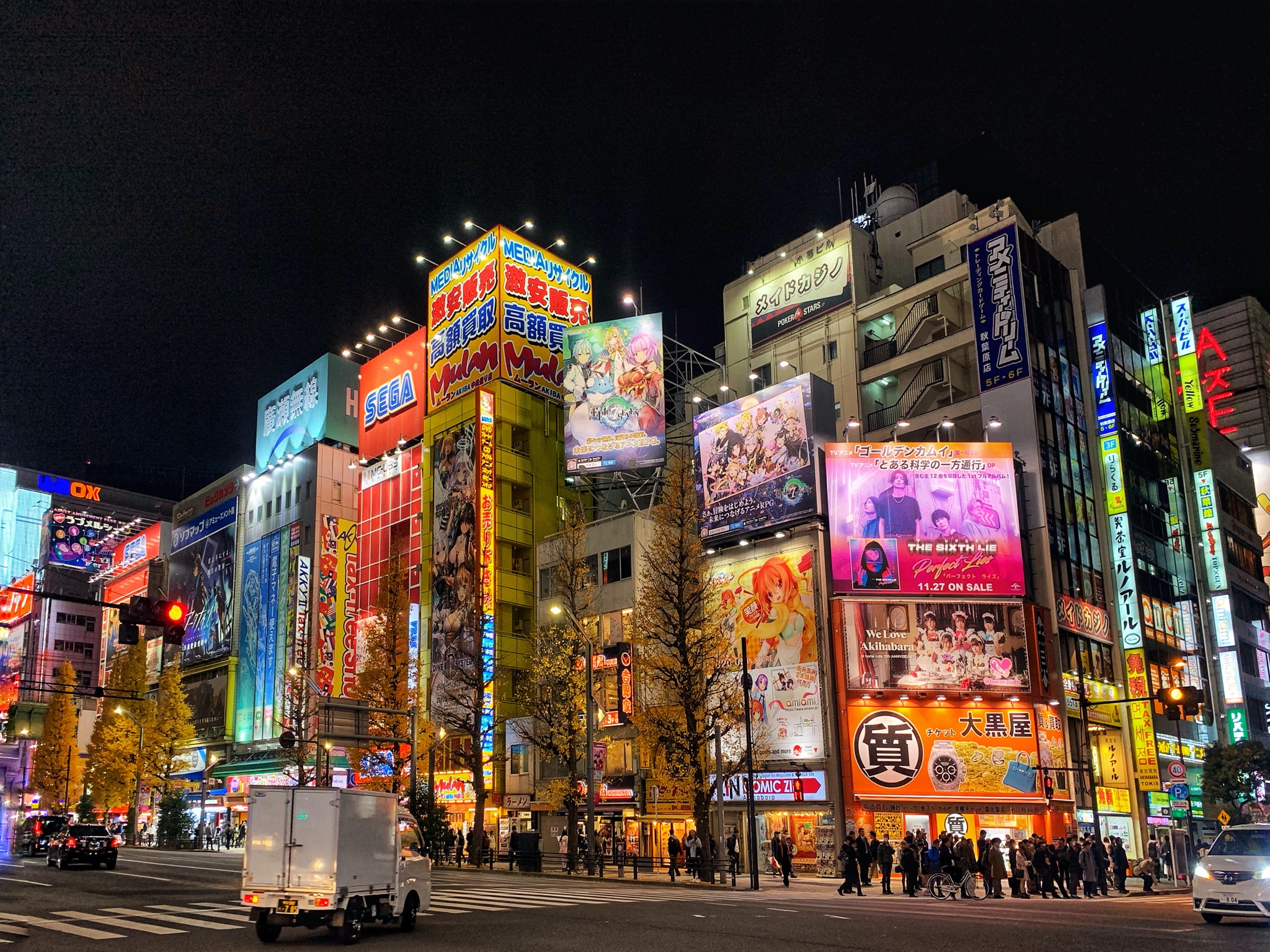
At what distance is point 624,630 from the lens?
44.6 m

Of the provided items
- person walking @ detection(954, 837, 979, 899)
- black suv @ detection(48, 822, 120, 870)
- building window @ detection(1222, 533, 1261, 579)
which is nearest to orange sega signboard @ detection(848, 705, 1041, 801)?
person walking @ detection(954, 837, 979, 899)

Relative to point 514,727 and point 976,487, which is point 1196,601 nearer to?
point 976,487

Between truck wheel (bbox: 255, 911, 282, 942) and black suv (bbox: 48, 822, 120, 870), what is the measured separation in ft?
73.6

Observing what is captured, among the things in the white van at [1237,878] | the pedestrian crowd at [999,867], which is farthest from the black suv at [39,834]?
the white van at [1237,878]

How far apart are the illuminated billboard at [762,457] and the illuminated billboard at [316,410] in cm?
3456

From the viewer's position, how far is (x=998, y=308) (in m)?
45.4

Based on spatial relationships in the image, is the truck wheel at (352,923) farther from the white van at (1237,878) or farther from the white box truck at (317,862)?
the white van at (1237,878)

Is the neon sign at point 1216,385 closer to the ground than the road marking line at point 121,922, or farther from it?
farther from it

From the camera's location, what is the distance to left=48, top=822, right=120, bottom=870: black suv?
32406mm

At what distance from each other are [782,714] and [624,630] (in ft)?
29.6

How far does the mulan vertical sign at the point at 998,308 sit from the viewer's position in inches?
1769

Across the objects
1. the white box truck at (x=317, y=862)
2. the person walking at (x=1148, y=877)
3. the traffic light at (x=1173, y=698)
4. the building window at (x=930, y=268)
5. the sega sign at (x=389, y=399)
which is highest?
the building window at (x=930, y=268)

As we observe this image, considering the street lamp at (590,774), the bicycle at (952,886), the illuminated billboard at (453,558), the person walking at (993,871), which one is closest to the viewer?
the bicycle at (952,886)

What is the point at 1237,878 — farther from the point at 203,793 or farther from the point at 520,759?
the point at 203,793
